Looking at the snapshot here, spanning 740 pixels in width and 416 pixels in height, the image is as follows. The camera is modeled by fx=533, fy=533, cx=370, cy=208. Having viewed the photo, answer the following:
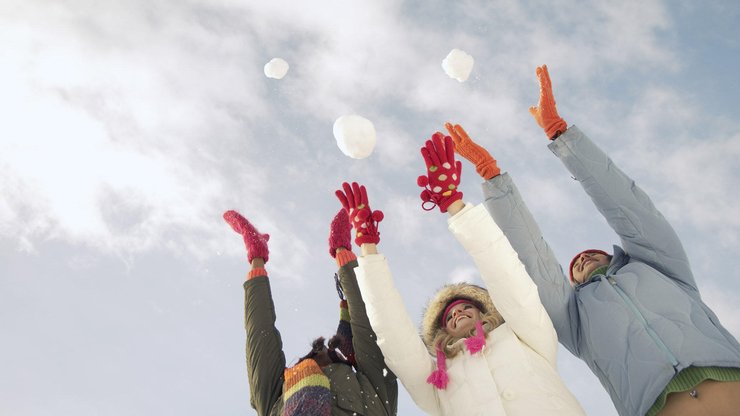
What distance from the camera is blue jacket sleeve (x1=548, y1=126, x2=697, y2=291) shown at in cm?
465

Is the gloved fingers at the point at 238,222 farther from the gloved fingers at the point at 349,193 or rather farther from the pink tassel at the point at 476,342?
the pink tassel at the point at 476,342

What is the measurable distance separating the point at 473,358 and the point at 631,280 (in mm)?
1540

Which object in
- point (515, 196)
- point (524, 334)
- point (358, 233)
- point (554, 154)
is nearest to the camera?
point (524, 334)

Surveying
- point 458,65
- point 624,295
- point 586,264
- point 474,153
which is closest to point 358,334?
point 474,153

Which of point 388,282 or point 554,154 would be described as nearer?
point 388,282

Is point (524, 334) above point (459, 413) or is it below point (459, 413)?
above

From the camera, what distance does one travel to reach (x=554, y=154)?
16.9ft

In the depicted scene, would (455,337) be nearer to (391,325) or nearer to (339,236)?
(391,325)

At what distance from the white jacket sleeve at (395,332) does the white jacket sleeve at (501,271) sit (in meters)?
0.70

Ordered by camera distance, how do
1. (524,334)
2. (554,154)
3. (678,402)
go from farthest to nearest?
(554,154)
(524,334)
(678,402)

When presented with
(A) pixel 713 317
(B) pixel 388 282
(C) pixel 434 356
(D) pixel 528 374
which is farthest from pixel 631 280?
(B) pixel 388 282

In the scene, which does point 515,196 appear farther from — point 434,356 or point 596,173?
point 434,356

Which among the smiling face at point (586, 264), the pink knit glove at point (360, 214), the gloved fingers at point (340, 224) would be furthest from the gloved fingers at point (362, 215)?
the smiling face at point (586, 264)

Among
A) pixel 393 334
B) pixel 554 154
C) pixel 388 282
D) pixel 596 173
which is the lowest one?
pixel 393 334
